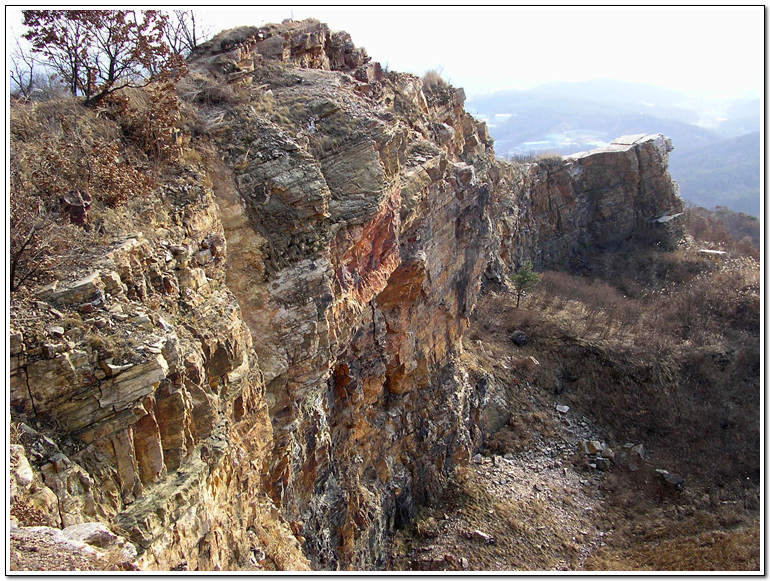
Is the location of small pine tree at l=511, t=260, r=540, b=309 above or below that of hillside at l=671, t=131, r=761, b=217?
below

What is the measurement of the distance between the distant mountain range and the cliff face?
4522cm

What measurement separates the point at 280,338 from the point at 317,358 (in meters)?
0.84

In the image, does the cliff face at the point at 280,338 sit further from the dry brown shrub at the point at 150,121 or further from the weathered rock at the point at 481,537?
the weathered rock at the point at 481,537

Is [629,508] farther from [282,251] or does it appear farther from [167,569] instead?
[167,569]

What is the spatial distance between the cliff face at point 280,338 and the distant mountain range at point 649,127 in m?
45.2

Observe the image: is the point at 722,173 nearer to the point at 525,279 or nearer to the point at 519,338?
the point at 525,279

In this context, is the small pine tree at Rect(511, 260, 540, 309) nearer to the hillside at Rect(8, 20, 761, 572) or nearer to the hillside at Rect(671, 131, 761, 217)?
the hillside at Rect(8, 20, 761, 572)

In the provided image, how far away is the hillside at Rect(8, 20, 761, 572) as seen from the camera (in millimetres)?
5918

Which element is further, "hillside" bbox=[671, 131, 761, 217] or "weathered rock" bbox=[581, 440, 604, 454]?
"hillside" bbox=[671, 131, 761, 217]

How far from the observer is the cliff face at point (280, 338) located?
231 inches

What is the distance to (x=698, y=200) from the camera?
76250 millimetres

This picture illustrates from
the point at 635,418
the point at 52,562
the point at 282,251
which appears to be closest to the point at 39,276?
the point at 52,562

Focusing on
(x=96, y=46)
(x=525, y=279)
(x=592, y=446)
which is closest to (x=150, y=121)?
(x=96, y=46)

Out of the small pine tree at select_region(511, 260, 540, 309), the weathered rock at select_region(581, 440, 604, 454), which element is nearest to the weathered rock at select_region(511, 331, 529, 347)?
the small pine tree at select_region(511, 260, 540, 309)
